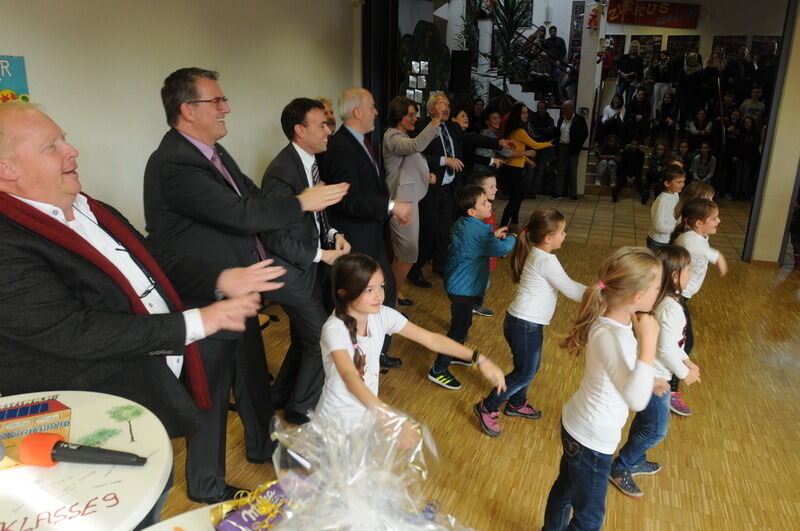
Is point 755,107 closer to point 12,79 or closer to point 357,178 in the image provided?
point 357,178

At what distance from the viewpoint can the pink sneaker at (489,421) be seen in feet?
8.95

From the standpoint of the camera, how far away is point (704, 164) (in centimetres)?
865

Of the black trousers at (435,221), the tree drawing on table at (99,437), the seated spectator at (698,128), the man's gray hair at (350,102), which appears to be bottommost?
the black trousers at (435,221)

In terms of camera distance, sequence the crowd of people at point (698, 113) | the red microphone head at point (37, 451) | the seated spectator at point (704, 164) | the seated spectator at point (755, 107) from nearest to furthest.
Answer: the red microphone head at point (37, 451), the seated spectator at point (704, 164), the crowd of people at point (698, 113), the seated spectator at point (755, 107)

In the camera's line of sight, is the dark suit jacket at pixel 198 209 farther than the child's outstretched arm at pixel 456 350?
Yes

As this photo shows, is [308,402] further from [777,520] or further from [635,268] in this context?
[777,520]

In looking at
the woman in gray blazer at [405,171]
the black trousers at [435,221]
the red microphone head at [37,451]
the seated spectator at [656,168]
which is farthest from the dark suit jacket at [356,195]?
the seated spectator at [656,168]

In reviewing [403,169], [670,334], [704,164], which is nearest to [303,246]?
[670,334]

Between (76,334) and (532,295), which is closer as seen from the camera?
(76,334)

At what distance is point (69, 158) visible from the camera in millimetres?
1458

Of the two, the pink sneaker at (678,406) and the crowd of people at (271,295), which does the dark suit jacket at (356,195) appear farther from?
the pink sneaker at (678,406)

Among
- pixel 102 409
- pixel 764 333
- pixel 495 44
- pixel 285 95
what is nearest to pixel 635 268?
pixel 102 409

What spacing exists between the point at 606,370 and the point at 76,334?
147cm

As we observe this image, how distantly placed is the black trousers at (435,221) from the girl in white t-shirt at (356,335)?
2.73 m
